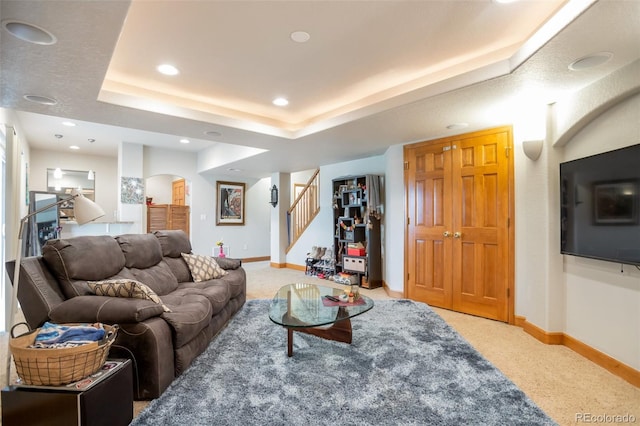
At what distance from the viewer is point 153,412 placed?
1.82 m

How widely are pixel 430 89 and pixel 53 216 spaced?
570cm

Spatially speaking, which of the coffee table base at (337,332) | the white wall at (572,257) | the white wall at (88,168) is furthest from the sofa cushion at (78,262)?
the white wall at (88,168)

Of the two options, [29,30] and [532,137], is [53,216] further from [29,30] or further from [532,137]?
[532,137]

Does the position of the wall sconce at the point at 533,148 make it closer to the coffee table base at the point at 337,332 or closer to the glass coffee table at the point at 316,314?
the glass coffee table at the point at 316,314

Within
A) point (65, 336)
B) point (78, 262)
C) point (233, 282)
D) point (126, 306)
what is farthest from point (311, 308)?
point (78, 262)

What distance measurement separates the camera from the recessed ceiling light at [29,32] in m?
1.65

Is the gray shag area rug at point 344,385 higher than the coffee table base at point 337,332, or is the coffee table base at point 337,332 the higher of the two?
the coffee table base at point 337,332

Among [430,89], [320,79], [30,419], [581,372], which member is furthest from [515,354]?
[30,419]

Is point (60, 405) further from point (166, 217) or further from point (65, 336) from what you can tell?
point (166, 217)

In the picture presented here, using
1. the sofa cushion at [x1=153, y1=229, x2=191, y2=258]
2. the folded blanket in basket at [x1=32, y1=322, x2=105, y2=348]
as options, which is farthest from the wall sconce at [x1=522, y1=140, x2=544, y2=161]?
the sofa cushion at [x1=153, y1=229, x2=191, y2=258]

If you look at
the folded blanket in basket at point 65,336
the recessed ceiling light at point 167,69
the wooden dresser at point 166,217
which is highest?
the recessed ceiling light at point 167,69

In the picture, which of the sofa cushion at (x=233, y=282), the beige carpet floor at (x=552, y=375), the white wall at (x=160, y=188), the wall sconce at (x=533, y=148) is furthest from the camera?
the white wall at (x=160, y=188)

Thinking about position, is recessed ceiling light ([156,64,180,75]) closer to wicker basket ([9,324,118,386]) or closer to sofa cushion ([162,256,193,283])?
sofa cushion ([162,256,193,283])

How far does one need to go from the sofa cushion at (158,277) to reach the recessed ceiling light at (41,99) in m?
1.61
